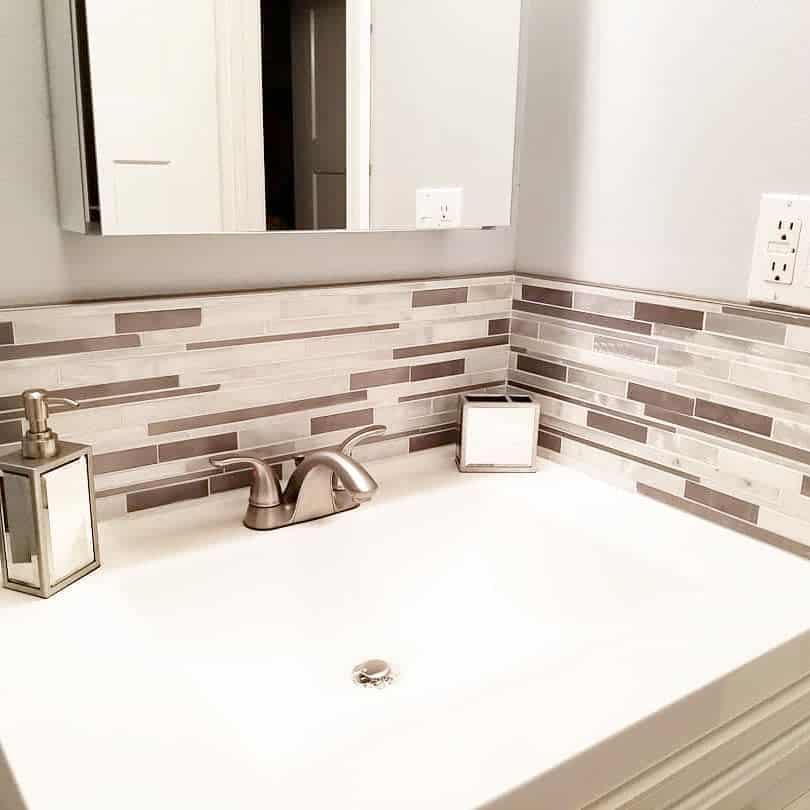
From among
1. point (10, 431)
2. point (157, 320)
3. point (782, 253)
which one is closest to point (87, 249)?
point (157, 320)

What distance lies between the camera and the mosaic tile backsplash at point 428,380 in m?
0.94

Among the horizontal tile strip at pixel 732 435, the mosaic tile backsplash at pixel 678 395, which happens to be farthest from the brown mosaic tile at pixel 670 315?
the horizontal tile strip at pixel 732 435

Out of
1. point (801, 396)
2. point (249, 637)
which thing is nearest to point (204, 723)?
point (249, 637)

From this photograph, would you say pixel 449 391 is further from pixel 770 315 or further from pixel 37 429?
pixel 37 429

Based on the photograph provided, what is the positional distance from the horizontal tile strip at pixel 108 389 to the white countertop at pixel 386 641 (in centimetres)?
16

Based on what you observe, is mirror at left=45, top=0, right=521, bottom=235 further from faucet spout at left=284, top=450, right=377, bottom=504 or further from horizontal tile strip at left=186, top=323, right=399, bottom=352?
faucet spout at left=284, top=450, right=377, bottom=504

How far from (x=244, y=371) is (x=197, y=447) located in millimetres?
113

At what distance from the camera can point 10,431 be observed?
0.90m

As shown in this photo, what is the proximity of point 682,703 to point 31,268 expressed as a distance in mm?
781

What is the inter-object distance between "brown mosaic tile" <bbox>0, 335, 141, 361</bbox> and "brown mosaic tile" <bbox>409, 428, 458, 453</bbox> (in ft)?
1.49

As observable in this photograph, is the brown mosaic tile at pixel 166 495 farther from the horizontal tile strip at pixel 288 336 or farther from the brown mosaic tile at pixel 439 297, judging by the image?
the brown mosaic tile at pixel 439 297

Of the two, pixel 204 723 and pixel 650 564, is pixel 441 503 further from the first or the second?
pixel 204 723

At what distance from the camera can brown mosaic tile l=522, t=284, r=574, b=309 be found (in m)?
1.19

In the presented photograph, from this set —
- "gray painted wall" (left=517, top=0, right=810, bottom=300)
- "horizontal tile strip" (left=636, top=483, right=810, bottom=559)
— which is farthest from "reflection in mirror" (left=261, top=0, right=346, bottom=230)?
"horizontal tile strip" (left=636, top=483, right=810, bottom=559)
